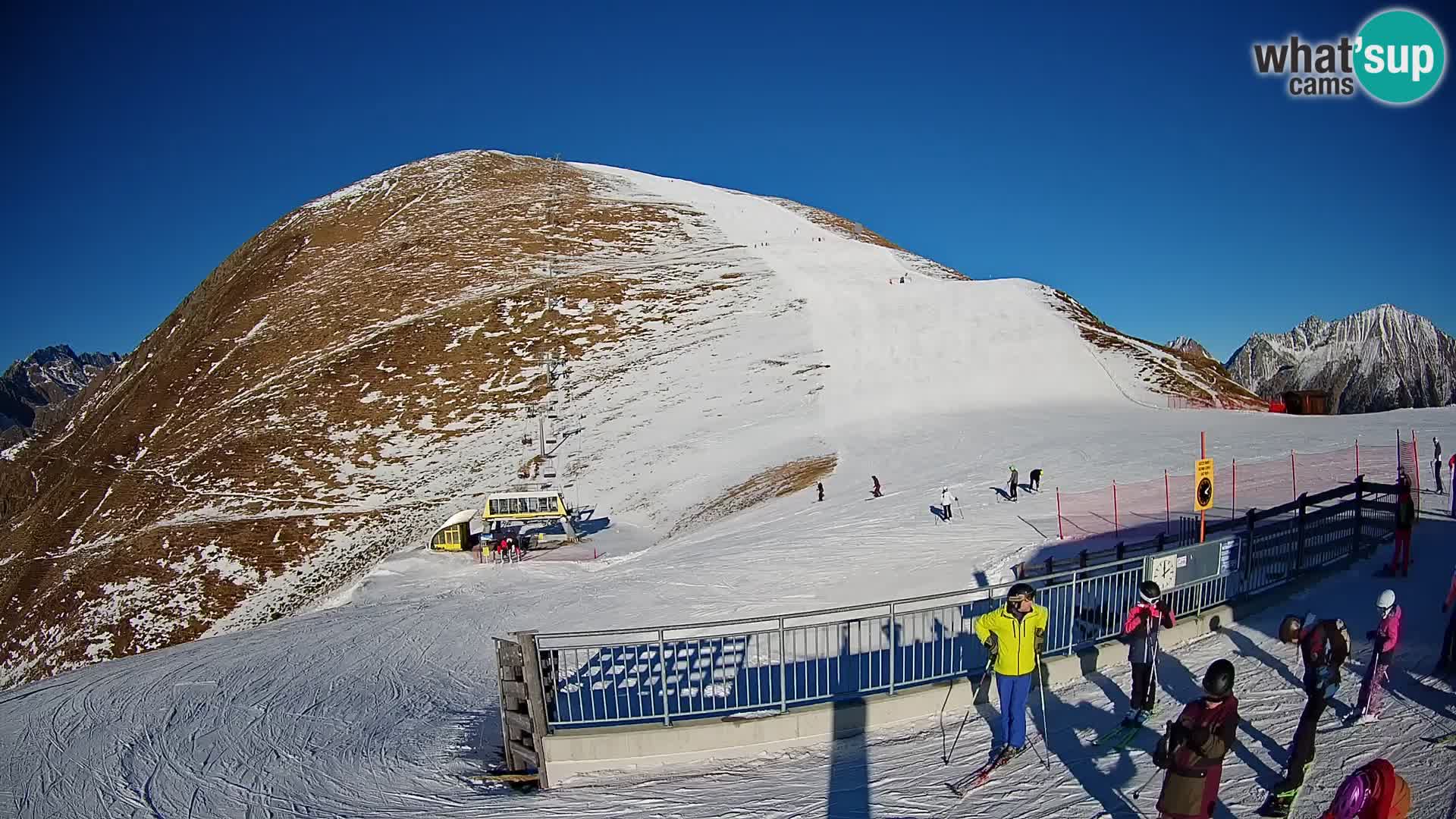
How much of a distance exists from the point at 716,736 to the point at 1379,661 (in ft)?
20.5

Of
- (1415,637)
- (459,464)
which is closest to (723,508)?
(459,464)

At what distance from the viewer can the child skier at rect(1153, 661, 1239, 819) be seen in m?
4.43

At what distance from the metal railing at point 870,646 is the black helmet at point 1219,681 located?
365cm

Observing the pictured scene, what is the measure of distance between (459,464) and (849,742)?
123 feet

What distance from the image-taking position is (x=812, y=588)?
16.9 metres

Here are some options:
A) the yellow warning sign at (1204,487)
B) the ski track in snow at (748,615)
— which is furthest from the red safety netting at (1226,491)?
the yellow warning sign at (1204,487)

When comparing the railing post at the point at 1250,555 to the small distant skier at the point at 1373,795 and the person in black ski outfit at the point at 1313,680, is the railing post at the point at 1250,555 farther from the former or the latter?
the small distant skier at the point at 1373,795

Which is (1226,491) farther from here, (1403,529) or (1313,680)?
(1313,680)

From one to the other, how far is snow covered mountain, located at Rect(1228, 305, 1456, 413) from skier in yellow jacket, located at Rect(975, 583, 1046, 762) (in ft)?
587

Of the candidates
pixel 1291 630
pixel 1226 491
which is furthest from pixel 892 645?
pixel 1226 491

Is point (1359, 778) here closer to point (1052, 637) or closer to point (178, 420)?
point (1052, 637)

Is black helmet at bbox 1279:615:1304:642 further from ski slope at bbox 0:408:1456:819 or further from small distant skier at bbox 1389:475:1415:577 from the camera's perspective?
small distant skier at bbox 1389:475:1415:577

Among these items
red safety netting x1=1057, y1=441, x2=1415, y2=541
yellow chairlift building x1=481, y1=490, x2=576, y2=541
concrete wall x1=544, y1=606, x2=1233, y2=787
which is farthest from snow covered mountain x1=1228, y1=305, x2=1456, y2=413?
concrete wall x1=544, y1=606, x2=1233, y2=787

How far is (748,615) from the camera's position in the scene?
605 inches
